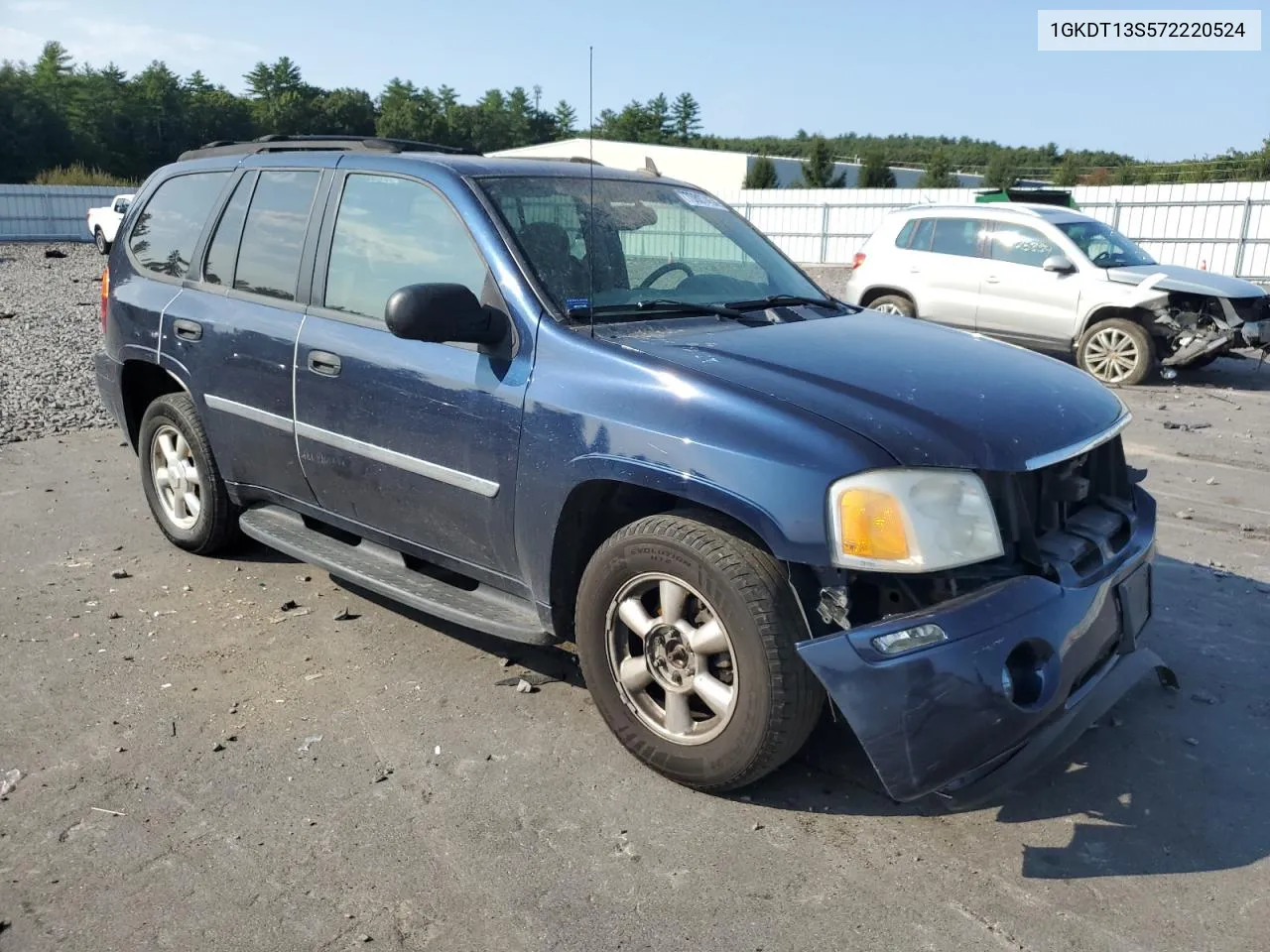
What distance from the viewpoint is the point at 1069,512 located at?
10.9ft

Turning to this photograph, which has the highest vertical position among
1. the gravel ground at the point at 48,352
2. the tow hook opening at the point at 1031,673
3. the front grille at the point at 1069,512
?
the front grille at the point at 1069,512

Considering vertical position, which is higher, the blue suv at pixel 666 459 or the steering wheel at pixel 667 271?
the steering wheel at pixel 667 271

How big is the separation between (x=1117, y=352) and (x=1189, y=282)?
3.18 feet

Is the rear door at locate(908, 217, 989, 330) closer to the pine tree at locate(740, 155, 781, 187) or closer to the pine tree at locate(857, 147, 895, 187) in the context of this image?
the pine tree at locate(740, 155, 781, 187)

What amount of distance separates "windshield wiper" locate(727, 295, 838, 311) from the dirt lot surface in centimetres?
158

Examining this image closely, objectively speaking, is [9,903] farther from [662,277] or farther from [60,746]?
[662,277]

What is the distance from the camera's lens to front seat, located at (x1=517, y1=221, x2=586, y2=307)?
3492 mm

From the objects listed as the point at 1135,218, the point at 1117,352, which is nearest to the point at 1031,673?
the point at 1117,352

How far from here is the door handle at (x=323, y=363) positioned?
3.91m

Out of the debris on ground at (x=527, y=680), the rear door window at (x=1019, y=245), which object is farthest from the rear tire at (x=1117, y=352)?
the debris on ground at (x=527, y=680)

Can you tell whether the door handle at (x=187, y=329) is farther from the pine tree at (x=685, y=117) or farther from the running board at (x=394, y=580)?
the pine tree at (x=685, y=117)

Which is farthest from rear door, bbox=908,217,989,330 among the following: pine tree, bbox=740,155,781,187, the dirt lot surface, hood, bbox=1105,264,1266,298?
pine tree, bbox=740,155,781,187

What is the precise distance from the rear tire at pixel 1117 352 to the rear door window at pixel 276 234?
28.3ft

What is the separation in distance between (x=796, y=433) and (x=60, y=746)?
2658 millimetres
